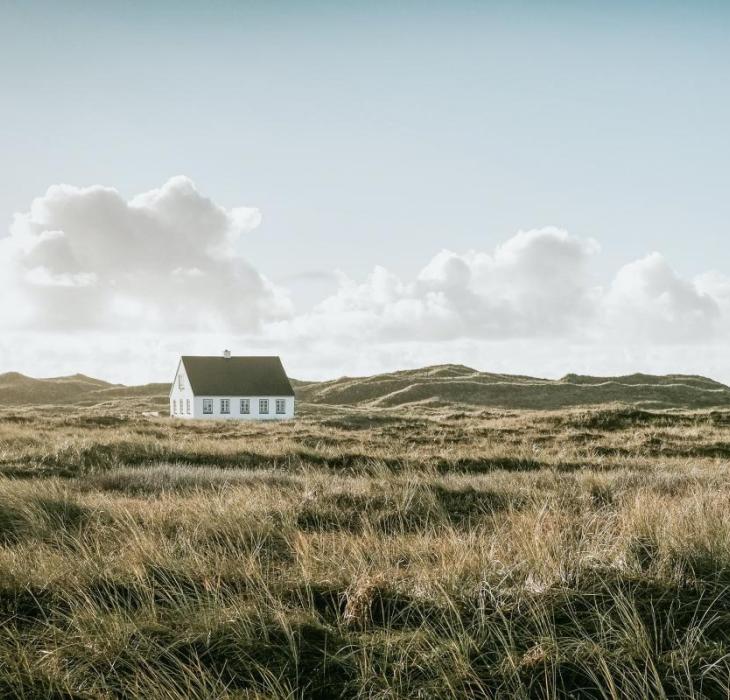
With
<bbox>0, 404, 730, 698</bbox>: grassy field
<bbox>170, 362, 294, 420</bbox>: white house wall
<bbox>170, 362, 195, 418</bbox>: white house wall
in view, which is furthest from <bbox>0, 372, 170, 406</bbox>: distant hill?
<bbox>0, 404, 730, 698</bbox>: grassy field

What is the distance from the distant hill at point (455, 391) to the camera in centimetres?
6131

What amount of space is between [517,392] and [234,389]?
95.6 ft

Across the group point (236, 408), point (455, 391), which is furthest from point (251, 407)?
point (455, 391)

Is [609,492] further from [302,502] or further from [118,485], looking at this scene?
[118,485]

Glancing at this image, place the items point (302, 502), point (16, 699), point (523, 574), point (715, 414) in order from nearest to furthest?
point (16, 699)
point (523, 574)
point (302, 502)
point (715, 414)

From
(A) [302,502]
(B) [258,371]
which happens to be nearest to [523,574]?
(A) [302,502]

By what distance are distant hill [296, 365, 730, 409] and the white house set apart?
12845 mm

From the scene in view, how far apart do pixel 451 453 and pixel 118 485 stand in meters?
10.4

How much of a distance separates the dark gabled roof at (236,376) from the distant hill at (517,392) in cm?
1271

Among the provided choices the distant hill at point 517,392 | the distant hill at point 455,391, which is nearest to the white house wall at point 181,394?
the distant hill at point 455,391

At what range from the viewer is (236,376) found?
54.9 meters

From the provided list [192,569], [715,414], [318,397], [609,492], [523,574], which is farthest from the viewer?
[318,397]

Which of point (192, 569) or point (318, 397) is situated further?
point (318, 397)

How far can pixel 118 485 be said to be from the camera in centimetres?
1080
